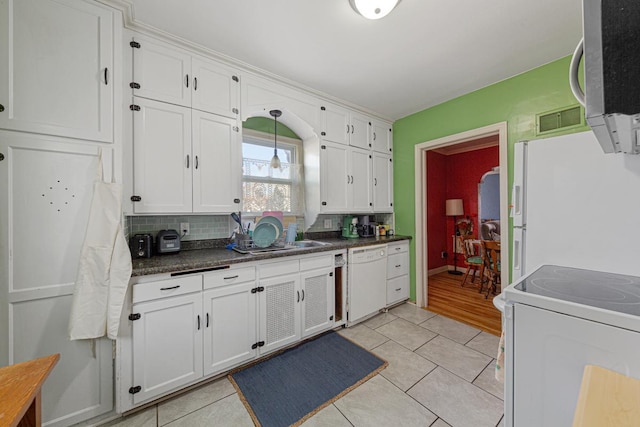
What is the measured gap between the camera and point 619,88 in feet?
1.62

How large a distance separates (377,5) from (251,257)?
6.18 ft

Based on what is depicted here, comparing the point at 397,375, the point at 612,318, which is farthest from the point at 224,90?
the point at 397,375

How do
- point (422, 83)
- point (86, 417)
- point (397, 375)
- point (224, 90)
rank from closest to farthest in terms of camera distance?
point (86, 417) → point (397, 375) → point (224, 90) → point (422, 83)

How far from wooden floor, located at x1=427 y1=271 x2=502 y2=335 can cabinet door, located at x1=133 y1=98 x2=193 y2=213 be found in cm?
314

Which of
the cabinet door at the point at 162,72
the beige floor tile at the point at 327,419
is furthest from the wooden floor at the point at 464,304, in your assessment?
the cabinet door at the point at 162,72

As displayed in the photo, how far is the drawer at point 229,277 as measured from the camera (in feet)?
5.62

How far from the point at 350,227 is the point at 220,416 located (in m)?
2.30

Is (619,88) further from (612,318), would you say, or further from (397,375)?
(397,375)

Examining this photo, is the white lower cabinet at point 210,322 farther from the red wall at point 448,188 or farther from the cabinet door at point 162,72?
the red wall at point 448,188

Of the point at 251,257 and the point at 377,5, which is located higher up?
the point at 377,5

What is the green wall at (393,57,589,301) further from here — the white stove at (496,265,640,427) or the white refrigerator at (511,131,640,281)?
the white stove at (496,265,640,427)

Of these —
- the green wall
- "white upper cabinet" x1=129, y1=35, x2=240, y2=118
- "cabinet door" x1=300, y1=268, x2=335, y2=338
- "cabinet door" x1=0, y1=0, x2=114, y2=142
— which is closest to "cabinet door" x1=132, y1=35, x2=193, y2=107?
"white upper cabinet" x1=129, y1=35, x2=240, y2=118

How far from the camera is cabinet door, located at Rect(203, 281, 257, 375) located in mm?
1714

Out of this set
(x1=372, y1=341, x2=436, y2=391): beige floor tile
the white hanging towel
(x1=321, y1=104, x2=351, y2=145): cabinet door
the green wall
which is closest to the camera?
the white hanging towel
